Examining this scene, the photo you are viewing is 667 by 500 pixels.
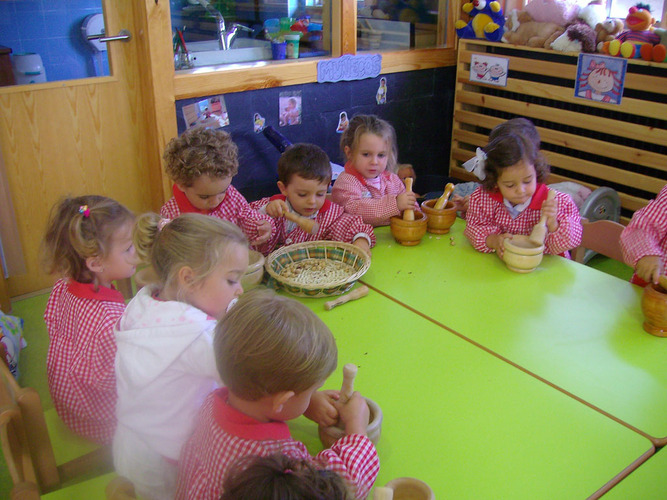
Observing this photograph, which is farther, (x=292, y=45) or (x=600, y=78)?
(x=292, y=45)

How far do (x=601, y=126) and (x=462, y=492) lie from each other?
8.00 feet

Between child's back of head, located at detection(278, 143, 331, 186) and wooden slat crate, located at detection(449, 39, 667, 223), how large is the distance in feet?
5.33

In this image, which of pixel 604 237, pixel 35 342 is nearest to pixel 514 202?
pixel 604 237

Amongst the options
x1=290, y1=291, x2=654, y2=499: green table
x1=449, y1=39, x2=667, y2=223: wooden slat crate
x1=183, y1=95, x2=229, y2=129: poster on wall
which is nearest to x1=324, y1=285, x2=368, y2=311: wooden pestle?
x1=290, y1=291, x2=654, y2=499: green table

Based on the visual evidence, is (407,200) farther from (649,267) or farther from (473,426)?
(473,426)

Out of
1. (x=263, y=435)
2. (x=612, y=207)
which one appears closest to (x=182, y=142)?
(x=263, y=435)

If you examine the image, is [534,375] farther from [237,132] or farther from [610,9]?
[610,9]

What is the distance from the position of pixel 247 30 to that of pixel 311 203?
1395 mm

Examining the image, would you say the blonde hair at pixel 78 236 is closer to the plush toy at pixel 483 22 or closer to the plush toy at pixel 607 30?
the plush toy at pixel 607 30

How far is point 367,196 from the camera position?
92.2 inches

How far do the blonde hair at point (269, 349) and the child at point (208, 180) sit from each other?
1.00 m

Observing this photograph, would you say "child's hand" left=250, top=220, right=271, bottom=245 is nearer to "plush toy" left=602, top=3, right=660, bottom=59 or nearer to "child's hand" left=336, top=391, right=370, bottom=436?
"child's hand" left=336, top=391, right=370, bottom=436

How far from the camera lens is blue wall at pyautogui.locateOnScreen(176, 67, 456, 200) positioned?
304 centimetres

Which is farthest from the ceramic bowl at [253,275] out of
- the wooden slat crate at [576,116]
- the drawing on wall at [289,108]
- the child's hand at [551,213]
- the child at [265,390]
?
the wooden slat crate at [576,116]
